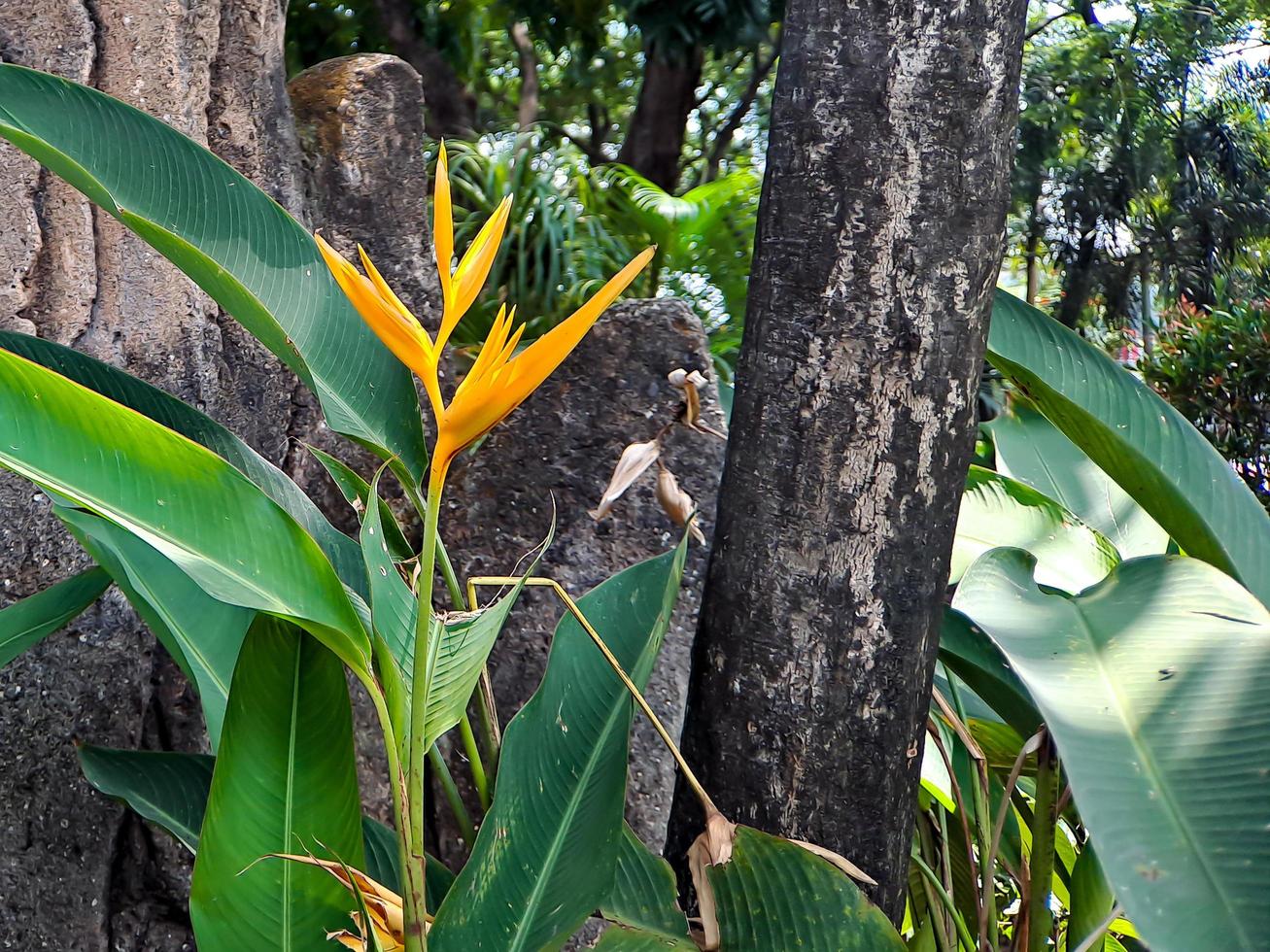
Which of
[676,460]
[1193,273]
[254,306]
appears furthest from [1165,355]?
[254,306]

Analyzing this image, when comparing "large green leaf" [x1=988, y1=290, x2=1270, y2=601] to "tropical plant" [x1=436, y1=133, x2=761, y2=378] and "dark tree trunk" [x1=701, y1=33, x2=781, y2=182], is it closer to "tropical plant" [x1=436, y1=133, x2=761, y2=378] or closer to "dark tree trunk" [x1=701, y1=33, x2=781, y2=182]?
"tropical plant" [x1=436, y1=133, x2=761, y2=378]

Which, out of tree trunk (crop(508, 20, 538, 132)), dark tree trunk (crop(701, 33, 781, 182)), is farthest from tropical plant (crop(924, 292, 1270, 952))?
dark tree trunk (crop(701, 33, 781, 182))

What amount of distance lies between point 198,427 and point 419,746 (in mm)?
472

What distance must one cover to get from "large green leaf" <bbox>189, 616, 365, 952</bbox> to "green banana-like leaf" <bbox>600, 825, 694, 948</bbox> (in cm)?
22

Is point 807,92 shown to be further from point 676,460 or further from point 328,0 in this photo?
point 328,0

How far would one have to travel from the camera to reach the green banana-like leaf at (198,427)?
101cm

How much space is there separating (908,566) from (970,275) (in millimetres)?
247

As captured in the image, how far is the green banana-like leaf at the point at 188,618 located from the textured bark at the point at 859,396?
1.53 ft

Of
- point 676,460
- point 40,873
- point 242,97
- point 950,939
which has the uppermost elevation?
point 242,97

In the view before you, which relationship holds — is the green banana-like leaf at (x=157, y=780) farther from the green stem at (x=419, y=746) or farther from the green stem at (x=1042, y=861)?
the green stem at (x=1042, y=861)

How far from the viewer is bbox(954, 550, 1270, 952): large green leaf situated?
578 mm

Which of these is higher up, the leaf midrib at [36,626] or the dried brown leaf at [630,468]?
the dried brown leaf at [630,468]

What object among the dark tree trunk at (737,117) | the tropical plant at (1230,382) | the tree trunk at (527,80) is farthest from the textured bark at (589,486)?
the dark tree trunk at (737,117)

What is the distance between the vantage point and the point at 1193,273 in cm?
758
